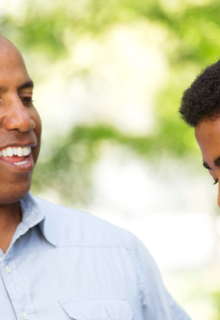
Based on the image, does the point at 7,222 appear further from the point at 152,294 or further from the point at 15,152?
the point at 152,294

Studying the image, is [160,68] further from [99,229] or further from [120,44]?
[99,229]

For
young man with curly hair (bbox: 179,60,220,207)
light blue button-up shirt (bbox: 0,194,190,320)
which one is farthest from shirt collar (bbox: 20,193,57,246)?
young man with curly hair (bbox: 179,60,220,207)

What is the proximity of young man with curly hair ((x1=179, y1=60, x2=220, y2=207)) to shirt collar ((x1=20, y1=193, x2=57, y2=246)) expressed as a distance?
711mm

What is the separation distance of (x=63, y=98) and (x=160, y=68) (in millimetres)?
1088

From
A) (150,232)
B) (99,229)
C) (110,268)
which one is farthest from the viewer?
(150,232)

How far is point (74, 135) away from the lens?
505 centimetres

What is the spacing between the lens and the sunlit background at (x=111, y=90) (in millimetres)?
4988

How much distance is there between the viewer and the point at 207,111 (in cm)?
179

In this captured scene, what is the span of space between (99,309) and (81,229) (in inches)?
15.6

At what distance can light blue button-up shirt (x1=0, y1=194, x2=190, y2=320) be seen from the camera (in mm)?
1760

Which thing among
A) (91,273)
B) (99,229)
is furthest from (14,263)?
(99,229)

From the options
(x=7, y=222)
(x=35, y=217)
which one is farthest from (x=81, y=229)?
(x=7, y=222)

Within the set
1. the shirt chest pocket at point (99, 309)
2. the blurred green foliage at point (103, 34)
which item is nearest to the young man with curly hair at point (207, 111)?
the shirt chest pocket at point (99, 309)

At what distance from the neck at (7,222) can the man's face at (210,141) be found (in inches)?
32.8
